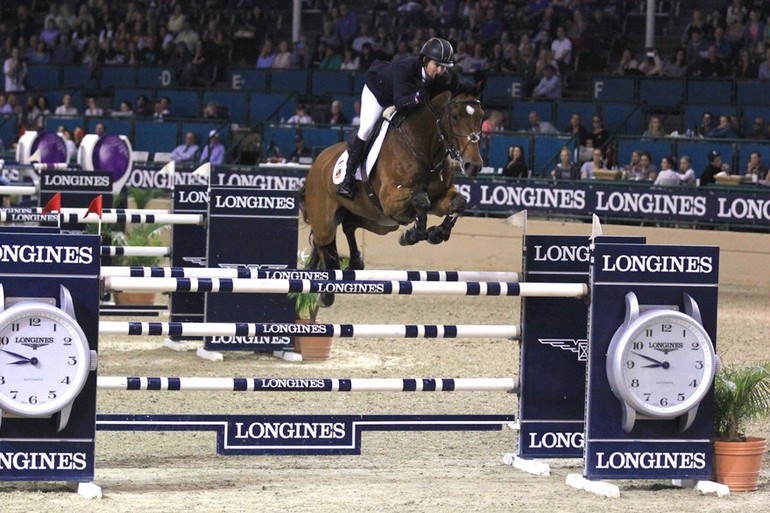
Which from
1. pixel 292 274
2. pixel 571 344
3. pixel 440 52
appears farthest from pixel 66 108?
pixel 571 344

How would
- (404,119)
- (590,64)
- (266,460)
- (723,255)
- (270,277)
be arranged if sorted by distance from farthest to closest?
(590,64) < (723,255) < (404,119) < (266,460) < (270,277)

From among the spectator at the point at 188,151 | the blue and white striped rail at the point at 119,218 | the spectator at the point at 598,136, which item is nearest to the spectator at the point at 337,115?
the spectator at the point at 188,151

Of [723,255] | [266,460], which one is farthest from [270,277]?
[723,255]

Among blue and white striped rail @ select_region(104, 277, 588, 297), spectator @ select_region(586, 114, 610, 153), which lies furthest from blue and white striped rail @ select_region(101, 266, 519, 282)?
spectator @ select_region(586, 114, 610, 153)

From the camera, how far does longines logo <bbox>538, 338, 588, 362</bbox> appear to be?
701 cm

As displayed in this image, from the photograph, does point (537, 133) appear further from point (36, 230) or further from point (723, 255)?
point (36, 230)

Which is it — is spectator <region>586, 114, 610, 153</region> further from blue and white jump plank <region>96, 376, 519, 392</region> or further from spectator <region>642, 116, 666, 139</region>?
blue and white jump plank <region>96, 376, 519, 392</region>

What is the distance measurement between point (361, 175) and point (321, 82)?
12.3 meters

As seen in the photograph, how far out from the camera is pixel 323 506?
6.09m

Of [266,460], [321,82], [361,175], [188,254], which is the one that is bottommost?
[266,460]

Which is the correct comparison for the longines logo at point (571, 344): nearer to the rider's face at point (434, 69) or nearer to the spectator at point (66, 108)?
the rider's face at point (434, 69)

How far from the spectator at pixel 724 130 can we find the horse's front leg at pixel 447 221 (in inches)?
364

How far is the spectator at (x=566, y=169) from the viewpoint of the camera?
16531mm

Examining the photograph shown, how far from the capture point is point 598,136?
1694 cm
